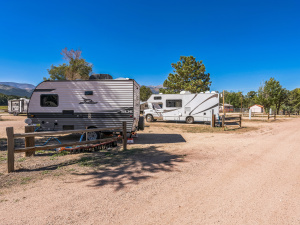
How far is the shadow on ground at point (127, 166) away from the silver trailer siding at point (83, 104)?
2.42 meters

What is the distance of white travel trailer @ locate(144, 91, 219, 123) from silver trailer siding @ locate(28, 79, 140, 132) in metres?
10.1

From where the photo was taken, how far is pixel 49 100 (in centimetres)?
880

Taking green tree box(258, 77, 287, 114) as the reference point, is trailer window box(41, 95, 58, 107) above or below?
below

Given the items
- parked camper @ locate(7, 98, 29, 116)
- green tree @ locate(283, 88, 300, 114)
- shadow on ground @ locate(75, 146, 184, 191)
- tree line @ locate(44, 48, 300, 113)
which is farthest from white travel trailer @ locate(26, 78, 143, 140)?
green tree @ locate(283, 88, 300, 114)

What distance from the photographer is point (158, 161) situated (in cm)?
570

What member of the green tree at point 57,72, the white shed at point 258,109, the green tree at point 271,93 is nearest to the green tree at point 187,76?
the green tree at point 271,93

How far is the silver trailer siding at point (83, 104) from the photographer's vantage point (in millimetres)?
8609

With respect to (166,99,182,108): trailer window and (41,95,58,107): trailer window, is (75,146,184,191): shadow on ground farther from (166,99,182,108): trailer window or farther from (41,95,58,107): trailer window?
(166,99,182,108): trailer window

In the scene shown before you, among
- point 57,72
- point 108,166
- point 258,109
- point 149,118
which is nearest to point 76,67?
point 57,72

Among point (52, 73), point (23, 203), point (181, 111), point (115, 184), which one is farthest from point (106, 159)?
point (52, 73)

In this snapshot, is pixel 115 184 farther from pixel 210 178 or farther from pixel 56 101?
pixel 56 101

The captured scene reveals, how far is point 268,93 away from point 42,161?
1827 inches

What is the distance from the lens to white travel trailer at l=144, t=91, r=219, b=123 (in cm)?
1741

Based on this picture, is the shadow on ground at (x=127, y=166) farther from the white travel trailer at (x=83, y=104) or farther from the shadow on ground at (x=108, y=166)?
the white travel trailer at (x=83, y=104)
